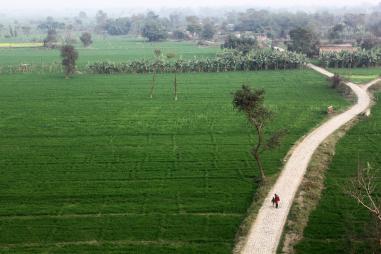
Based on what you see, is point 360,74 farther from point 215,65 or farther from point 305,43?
point 305,43

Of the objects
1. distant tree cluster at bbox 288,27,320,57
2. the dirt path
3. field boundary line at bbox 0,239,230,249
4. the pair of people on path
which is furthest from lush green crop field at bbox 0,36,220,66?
the pair of people on path

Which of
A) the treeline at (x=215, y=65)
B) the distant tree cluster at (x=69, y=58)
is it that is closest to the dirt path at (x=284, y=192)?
the treeline at (x=215, y=65)

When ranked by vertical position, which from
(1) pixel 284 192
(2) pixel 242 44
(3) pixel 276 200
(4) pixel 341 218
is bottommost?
(4) pixel 341 218

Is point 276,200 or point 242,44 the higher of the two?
point 242,44

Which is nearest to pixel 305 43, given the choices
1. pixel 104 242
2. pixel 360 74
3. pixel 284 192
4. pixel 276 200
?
pixel 360 74

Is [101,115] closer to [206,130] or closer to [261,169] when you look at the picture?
[206,130]

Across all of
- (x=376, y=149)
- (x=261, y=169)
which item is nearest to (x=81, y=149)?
(x=261, y=169)
